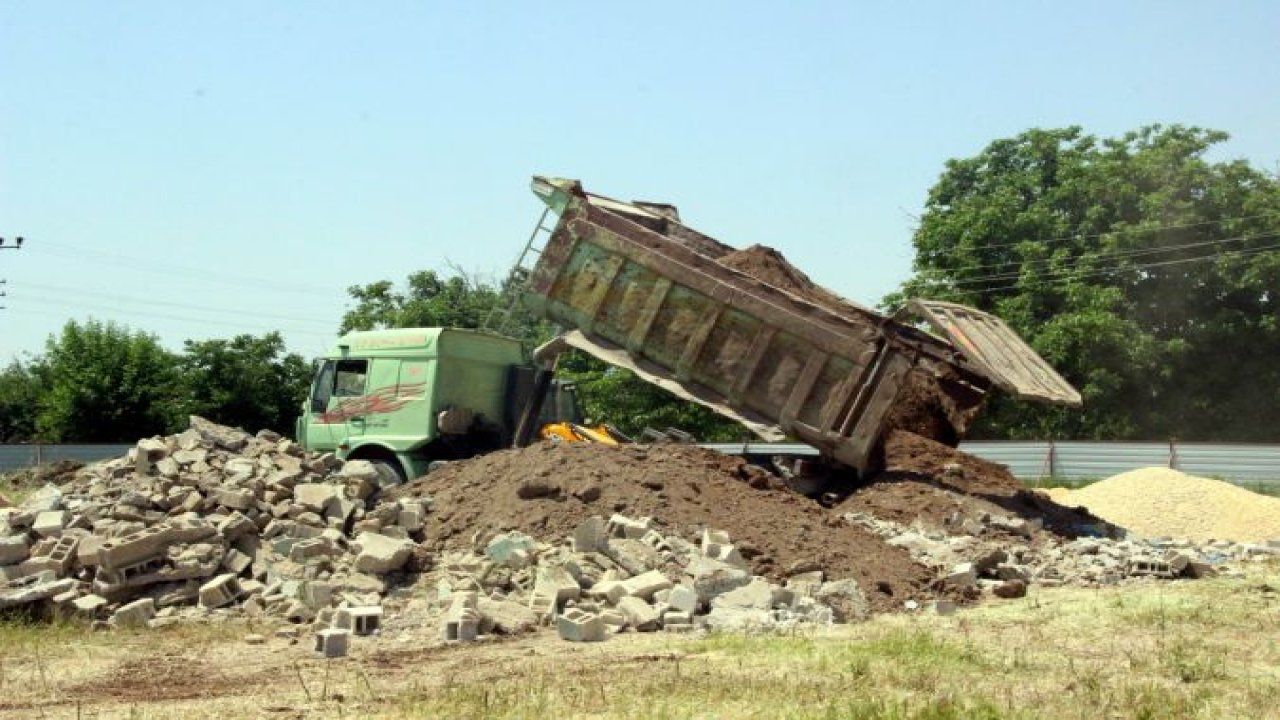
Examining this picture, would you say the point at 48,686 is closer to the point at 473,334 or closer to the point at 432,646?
the point at 432,646

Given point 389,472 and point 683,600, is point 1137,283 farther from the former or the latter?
point 683,600

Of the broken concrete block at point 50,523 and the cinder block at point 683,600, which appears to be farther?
the broken concrete block at point 50,523

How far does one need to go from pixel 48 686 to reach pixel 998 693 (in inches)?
228

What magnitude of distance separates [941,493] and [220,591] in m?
7.31

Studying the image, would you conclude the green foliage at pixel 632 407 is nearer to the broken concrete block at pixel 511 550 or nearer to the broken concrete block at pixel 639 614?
the broken concrete block at pixel 511 550

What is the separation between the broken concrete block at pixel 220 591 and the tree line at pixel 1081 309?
1693 centimetres

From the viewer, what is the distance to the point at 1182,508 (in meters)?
18.2

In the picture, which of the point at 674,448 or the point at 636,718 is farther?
the point at 674,448

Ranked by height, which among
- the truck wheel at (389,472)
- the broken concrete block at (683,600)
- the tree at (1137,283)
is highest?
the tree at (1137,283)

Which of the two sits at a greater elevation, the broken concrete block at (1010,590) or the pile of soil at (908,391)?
the pile of soil at (908,391)

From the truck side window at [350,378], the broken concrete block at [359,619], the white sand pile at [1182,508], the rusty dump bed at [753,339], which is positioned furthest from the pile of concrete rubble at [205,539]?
the white sand pile at [1182,508]

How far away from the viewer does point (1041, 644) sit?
909 cm

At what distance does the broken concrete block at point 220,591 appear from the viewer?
11.1 metres

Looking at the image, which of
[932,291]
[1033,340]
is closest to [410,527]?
[1033,340]
